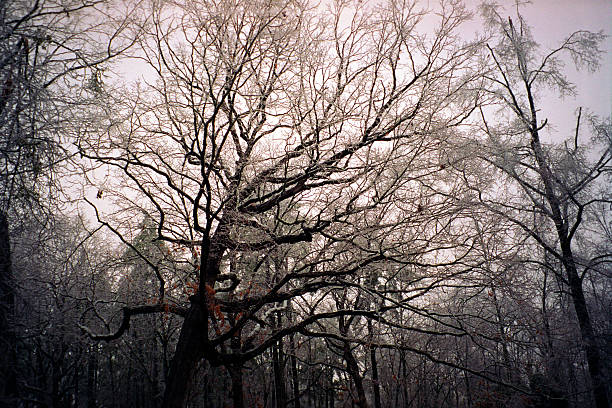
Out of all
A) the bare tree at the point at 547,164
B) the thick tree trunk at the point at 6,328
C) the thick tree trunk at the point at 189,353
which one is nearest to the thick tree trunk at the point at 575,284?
the bare tree at the point at 547,164

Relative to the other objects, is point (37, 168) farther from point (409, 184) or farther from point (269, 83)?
point (409, 184)

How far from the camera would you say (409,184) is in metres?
5.12

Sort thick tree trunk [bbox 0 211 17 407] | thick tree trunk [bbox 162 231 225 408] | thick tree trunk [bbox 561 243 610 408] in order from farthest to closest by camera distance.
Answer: thick tree trunk [bbox 561 243 610 408]
thick tree trunk [bbox 162 231 225 408]
thick tree trunk [bbox 0 211 17 407]

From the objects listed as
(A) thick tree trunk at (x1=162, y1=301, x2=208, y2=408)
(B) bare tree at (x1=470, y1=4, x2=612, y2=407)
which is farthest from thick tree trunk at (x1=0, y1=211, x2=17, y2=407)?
(B) bare tree at (x1=470, y1=4, x2=612, y2=407)

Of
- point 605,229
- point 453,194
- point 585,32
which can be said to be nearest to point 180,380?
point 453,194

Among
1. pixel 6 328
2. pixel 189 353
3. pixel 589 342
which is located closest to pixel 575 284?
pixel 589 342

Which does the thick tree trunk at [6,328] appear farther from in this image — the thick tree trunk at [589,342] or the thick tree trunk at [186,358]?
the thick tree trunk at [589,342]

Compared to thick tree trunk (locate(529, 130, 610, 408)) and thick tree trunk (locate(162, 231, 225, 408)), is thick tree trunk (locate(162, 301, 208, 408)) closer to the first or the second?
thick tree trunk (locate(162, 231, 225, 408))

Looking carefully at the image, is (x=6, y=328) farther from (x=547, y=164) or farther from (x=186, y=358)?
(x=547, y=164)

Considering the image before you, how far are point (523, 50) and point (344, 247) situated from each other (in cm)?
876

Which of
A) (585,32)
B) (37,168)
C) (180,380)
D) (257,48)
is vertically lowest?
(180,380)

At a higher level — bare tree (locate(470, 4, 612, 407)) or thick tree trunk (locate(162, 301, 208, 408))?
bare tree (locate(470, 4, 612, 407))

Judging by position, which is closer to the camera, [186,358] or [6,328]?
[6,328]

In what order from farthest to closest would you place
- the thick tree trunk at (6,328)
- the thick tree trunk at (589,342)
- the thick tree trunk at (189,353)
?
the thick tree trunk at (589,342) → the thick tree trunk at (189,353) → the thick tree trunk at (6,328)
